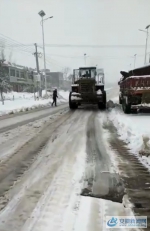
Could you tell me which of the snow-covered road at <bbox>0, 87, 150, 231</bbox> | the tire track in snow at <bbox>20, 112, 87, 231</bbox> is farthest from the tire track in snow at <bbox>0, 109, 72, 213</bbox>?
the tire track in snow at <bbox>20, 112, 87, 231</bbox>

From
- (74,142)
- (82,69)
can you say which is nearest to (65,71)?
(82,69)

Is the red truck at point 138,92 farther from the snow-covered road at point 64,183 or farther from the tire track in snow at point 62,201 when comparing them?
the tire track in snow at point 62,201

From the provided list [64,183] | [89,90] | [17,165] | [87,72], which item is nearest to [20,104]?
[87,72]

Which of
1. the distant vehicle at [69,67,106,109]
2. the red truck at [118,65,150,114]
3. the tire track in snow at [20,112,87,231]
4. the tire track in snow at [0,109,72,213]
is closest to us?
the tire track in snow at [20,112,87,231]

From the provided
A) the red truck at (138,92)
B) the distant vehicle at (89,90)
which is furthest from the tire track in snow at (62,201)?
the distant vehicle at (89,90)

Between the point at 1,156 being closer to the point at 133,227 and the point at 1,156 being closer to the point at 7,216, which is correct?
the point at 7,216

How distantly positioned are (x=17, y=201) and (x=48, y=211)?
1.69ft

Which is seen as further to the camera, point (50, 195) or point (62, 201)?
point (50, 195)

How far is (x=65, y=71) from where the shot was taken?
5049 inches

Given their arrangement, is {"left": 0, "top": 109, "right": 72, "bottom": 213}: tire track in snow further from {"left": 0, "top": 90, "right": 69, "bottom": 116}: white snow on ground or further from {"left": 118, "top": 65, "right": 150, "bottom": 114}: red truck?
{"left": 0, "top": 90, "right": 69, "bottom": 116}: white snow on ground

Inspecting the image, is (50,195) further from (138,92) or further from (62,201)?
(138,92)

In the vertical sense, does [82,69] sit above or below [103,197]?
above

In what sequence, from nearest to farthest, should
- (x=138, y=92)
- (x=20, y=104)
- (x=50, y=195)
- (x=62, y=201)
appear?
(x=62, y=201) < (x=50, y=195) < (x=138, y=92) < (x=20, y=104)

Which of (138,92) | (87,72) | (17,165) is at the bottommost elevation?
(17,165)
